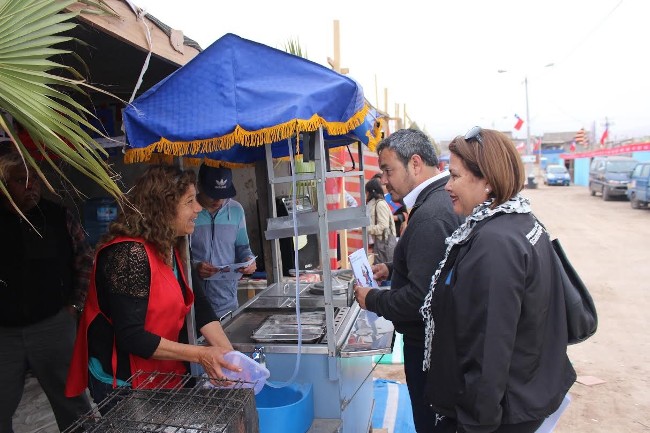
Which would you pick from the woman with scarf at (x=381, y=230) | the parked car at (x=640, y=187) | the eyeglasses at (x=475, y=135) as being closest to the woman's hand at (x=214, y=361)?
the eyeglasses at (x=475, y=135)

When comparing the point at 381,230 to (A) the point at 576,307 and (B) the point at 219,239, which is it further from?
(A) the point at 576,307

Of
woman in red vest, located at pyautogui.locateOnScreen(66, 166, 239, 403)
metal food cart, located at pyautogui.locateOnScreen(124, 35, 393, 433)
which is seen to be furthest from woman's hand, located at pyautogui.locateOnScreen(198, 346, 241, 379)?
metal food cart, located at pyautogui.locateOnScreen(124, 35, 393, 433)

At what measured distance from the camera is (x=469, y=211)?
183cm

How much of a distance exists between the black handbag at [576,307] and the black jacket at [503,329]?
7 centimetres

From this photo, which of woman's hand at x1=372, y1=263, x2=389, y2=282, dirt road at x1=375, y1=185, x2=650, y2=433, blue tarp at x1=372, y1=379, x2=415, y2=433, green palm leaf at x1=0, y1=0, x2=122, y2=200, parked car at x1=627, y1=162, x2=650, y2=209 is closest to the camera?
green palm leaf at x1=0, y1=0, x2=122, y2=200

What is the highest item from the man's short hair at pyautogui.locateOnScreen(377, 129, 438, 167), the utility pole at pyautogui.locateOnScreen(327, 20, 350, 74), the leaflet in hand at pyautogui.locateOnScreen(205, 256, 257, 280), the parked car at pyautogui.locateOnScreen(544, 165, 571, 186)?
the utility pole at pyautogui.locateOnScreen(327, 20, 350, 74)

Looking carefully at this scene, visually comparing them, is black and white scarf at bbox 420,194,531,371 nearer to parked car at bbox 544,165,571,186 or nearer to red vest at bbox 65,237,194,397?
red vest at bbox 65,237,194,397

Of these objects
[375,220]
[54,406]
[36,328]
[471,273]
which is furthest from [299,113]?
[375,220]

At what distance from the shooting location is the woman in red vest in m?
1.88

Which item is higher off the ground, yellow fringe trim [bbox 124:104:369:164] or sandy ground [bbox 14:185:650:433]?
yellow fringe trim [bbox 124:104:369:164]

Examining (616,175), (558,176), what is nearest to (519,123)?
(558,176)

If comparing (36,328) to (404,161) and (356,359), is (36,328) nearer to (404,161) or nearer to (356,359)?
(356,359)

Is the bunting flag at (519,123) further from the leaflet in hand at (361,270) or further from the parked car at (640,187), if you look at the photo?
the leaflet in hand at (361,270)

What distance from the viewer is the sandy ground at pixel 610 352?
3.65 m
